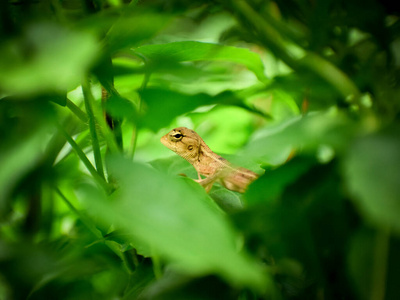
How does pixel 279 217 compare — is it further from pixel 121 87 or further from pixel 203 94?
pixel 121 87

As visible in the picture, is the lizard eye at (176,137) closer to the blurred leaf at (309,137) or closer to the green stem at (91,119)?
the green stem at (91,119)

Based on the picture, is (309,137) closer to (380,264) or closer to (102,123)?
(380,264)

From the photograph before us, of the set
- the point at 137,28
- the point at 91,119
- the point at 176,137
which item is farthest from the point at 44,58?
the point at 176,137

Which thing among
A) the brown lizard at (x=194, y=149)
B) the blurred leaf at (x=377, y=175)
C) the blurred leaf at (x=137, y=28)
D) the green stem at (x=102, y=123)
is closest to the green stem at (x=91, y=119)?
the green stem at (x=102, y=123)

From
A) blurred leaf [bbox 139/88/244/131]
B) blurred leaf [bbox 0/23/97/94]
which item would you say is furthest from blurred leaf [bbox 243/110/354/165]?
blurred leaf [bbox 0/23/97/94]

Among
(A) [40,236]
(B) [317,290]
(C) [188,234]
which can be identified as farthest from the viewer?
(A) [40,236]

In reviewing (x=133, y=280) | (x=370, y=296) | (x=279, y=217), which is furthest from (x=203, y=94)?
(x=133, y=280)
